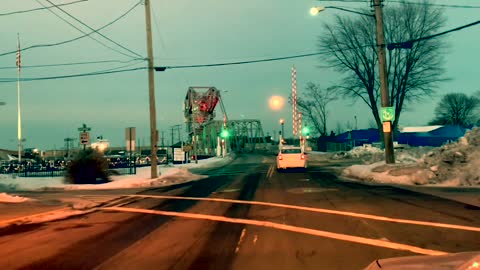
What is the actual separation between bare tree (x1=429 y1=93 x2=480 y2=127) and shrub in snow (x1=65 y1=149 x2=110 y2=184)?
11019 centimetres

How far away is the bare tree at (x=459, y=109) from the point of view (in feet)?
405

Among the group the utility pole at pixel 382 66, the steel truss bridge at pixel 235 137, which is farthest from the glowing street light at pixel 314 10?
the steel truss bridge at pixel 235 137

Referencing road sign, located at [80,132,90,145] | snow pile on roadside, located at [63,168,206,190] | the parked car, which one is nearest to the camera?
snow pile on roadside, located at [63,168,206,190]

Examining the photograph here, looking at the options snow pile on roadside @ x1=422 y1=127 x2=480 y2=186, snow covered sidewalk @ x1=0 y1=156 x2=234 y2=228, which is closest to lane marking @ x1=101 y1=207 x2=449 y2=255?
snow covered sidewalk @ x1=0 y1=156 x2=234 y2=228

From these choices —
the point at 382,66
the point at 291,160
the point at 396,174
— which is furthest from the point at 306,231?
the point at 291,160

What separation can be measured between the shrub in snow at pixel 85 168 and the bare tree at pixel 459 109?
110 metres

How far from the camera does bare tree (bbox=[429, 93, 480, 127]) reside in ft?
405

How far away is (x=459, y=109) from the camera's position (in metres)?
126

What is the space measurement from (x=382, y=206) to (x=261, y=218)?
3915mm

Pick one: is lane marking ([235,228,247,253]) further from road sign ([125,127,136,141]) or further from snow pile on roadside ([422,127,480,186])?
road sign ([125,127,136,141])

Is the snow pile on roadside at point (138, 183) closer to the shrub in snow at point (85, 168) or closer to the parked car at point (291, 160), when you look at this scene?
the shrub in snow at point (85, 168)

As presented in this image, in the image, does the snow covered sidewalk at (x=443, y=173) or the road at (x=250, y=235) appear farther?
the snow covered sidewalk at (x=443, y=173)

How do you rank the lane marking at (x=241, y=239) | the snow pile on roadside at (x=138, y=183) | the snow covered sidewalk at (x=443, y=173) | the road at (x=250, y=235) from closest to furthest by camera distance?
the road at (x=250, y=235) < the lane marking at (x=241, y=239) < the snow covered sidewalk at (x=443, y=173) < the snow pile on roadside at (x=138, y=183)

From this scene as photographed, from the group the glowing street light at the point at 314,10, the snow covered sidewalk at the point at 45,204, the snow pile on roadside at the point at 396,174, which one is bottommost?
the snow covered sidewalk at the point at 45,204
